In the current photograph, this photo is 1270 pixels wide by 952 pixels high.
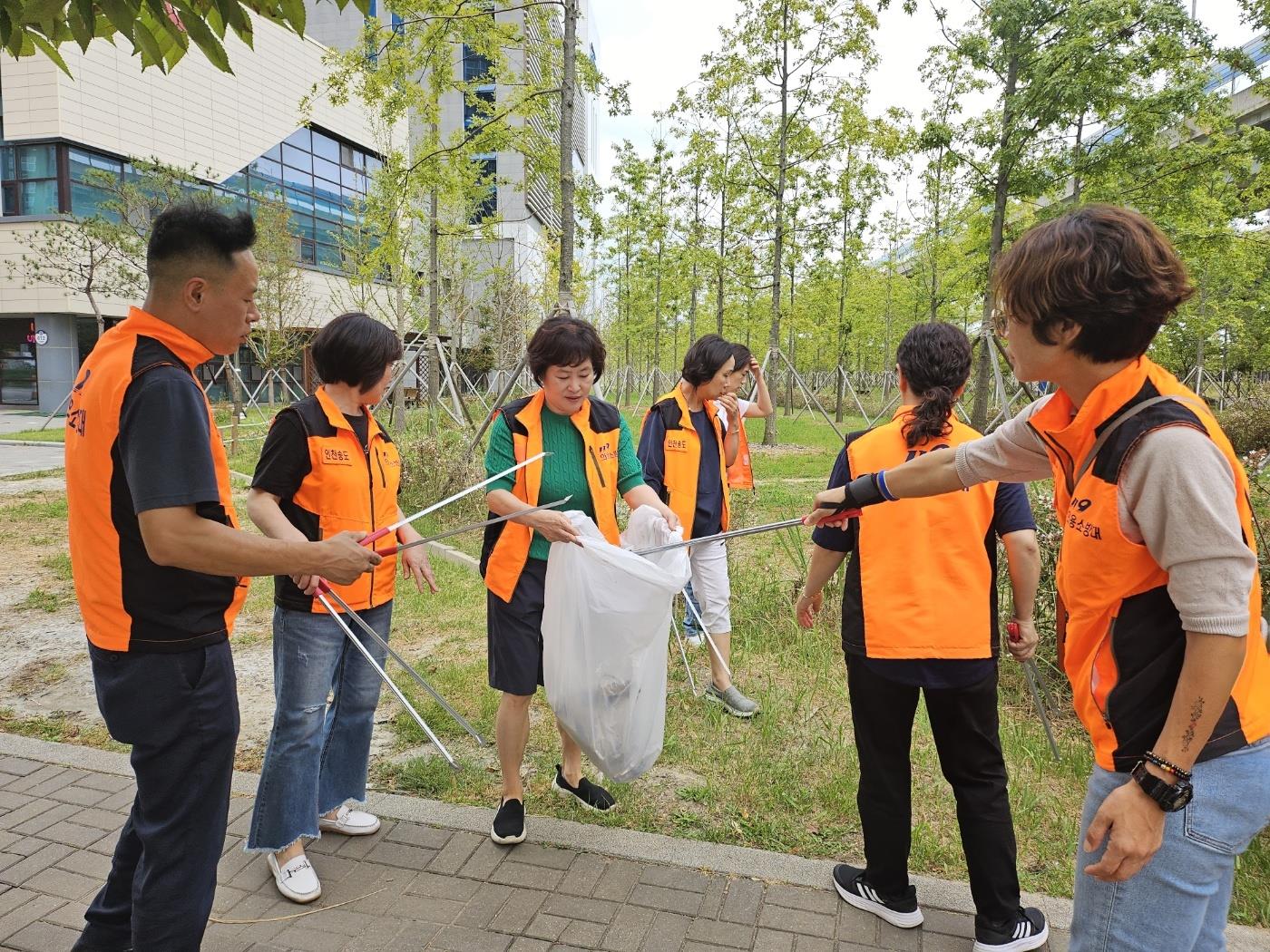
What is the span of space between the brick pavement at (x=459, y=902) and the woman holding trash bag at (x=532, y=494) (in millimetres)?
275

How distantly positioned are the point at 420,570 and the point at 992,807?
211cm

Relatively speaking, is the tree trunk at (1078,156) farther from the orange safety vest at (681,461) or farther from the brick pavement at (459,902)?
the brick pavement at (459,902)

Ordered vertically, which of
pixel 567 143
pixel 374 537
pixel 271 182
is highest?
pixel 271 182

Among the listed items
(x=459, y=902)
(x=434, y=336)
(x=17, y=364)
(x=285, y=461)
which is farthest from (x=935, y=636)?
(x=17, y=364)

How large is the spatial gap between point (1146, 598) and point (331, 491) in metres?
2.30

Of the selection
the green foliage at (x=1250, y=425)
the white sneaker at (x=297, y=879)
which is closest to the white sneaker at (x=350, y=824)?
the white sneaker at (x=297, y=879)

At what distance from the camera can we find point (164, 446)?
68.1 inches

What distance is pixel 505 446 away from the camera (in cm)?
299

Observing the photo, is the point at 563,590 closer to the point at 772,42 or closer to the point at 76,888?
the point at 76,888

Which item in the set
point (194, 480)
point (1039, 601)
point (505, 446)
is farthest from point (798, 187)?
point (194, 480)

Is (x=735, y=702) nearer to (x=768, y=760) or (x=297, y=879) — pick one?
(x=768, y=760)

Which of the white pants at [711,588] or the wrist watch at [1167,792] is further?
the white pants at [711,588]

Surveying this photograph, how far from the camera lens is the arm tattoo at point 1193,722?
1258 mm

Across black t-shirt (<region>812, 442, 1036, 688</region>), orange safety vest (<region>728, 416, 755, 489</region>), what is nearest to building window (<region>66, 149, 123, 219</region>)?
orange safety vest (<region>728, 416, 755, 489</region>)
